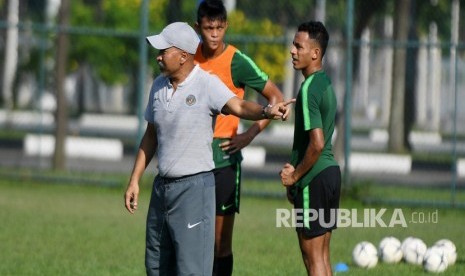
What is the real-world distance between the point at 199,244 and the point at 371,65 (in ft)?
181

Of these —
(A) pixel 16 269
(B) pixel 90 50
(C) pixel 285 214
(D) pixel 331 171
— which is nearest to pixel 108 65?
(B) pixel 90 50

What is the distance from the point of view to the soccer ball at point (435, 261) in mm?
10922

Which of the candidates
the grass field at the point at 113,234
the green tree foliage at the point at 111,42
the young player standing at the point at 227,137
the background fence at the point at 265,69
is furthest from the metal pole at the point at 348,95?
the green tree foliage at the point at 111,42

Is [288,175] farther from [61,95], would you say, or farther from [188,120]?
[61,95]

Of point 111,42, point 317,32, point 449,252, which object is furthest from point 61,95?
point 111,42

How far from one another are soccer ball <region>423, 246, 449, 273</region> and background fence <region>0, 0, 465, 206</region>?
264 inches

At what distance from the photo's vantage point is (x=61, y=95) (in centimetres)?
2105

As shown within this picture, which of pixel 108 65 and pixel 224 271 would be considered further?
pixel 108 65

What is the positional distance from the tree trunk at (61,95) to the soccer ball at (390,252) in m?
10.1

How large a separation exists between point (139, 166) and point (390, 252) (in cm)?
427

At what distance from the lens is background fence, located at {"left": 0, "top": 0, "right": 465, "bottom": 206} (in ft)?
62.7

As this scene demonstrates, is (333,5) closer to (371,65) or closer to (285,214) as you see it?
(285,214)

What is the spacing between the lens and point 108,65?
118 feet

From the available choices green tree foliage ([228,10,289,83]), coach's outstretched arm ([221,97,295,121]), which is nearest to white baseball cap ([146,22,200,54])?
coach's outstretched arm ([221,97,295,121])
